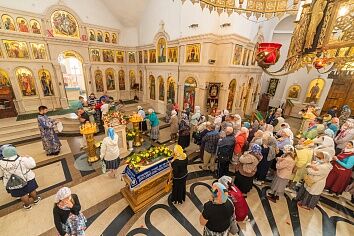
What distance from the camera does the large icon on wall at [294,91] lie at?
13547 mm

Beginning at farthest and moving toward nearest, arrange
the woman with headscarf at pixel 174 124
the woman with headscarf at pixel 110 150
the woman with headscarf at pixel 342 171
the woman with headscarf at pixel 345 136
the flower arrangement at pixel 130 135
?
the woman with headscarf at pixel 174 124, the flower arrangement at pixel 130 135, the woman with headscarf at pixel 345 136, the woman with headscarf at pixel 110 150, the woman with headscarf at pixel 342 171

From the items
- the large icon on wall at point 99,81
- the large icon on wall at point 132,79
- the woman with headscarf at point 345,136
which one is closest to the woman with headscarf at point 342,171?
the woman with headscarf at point 345,136

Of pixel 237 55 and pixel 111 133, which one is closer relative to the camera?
pixel 111 133

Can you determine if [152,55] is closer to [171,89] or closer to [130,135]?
[171,89]

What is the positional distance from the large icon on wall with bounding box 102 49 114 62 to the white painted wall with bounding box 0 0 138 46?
1.45 meters

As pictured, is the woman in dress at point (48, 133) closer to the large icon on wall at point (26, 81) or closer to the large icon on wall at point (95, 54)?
the large icon on wall at point (26, 81)

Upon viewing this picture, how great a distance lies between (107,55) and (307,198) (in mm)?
15564

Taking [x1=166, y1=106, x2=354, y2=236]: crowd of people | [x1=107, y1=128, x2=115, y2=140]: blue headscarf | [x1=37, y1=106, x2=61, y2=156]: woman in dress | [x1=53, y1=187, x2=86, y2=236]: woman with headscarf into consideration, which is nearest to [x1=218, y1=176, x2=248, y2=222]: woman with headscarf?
[x1=166, y1=106, x2=354, y2=236]: crowd of people

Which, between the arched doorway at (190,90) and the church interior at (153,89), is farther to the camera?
the arched doorway at (190,90)

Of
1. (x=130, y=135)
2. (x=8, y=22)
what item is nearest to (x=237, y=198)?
(x=130, y=135)

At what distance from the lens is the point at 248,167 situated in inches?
162

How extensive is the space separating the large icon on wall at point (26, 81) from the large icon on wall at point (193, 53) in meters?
10.5

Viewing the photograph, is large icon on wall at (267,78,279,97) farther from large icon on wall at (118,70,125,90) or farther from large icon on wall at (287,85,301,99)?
large icon on wall at (118,70,125,90)

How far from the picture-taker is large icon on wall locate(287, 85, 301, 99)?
13.5m
